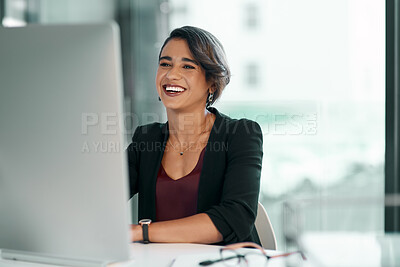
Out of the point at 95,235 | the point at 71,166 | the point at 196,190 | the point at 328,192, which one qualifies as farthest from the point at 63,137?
the point at 328,192

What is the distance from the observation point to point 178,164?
5.27 feet

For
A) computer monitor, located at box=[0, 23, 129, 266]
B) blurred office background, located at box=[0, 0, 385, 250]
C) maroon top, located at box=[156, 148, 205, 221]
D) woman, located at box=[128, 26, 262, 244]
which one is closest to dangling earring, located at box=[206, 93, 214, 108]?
woman, located at box=[128, 26, 262, 244]

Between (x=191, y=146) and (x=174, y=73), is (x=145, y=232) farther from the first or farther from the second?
(x=174, y=73)

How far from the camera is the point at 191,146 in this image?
5.37ft

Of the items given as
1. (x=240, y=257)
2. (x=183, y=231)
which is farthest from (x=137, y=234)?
(x=240, y=257)

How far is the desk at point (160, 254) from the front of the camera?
3.13ft

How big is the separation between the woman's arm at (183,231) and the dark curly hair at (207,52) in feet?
2.01

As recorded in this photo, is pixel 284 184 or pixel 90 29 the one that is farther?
pixel 284 184

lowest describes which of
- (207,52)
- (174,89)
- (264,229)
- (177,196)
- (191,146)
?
(264,229)

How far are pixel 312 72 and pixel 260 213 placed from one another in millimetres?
1298

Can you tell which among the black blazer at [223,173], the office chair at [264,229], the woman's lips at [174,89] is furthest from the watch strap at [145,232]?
the woman's lips at [174,89]

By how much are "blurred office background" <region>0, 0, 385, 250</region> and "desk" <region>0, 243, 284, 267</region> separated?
1.38 metres

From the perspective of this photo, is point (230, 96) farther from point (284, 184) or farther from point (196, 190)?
point (196, 190)

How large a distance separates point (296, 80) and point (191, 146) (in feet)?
3.74
